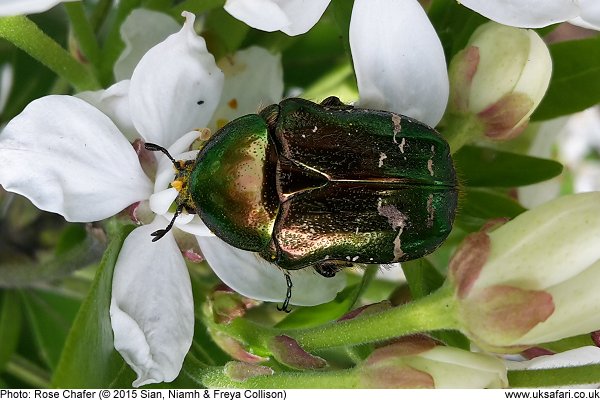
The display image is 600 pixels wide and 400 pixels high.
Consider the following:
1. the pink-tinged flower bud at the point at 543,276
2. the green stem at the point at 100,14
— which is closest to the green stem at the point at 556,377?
the pink-tinged flower bud at the point at 543,276

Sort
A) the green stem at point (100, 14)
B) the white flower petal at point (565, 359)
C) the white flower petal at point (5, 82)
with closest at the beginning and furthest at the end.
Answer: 1. the white flower petal at point (565, 359)
2. the green stem at point (100, 14)
3. the white flower petal at point (5, 82)

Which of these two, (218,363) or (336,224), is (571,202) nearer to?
(336,224)

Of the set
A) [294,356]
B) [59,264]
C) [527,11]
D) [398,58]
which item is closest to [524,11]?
[527,11]

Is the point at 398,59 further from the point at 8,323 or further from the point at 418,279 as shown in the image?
the point at 8,323

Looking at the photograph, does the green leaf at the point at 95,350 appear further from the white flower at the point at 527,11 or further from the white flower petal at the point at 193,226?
the white flower at the point at 527,11

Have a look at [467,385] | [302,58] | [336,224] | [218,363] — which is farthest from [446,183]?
[302,58]

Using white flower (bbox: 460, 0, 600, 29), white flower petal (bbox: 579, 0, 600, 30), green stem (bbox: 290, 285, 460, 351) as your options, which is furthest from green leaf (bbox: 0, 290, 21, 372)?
white flower petal (bbox: 579, 0, 600, 30)
